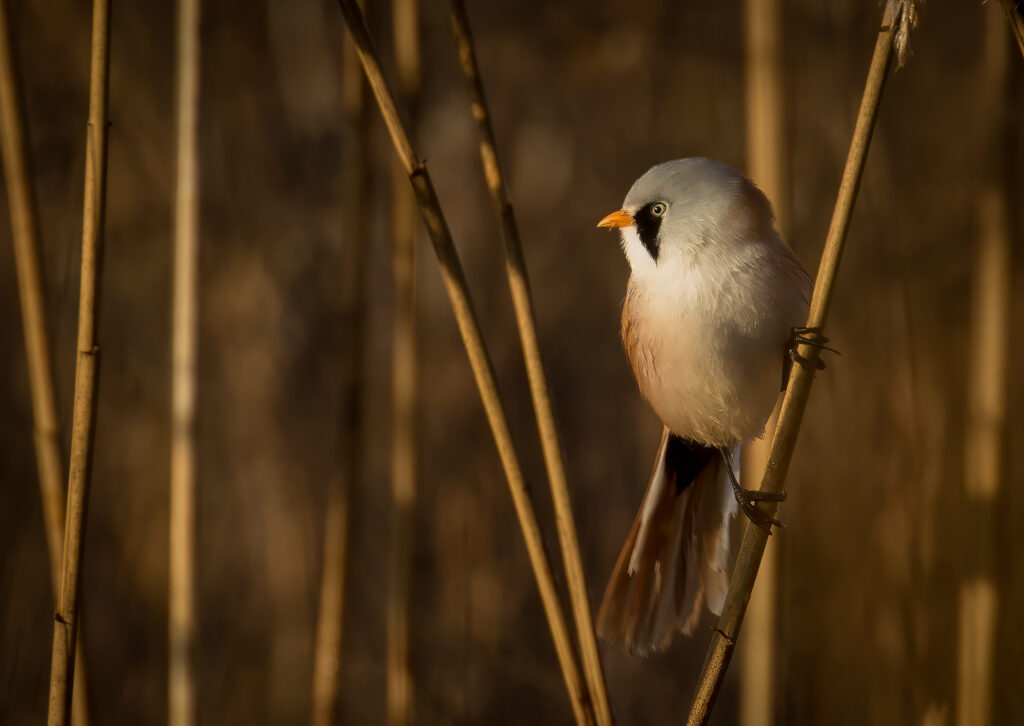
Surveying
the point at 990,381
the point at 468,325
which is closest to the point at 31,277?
the point at 468,325

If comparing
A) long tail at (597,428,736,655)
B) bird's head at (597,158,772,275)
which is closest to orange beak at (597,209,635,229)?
bird's head at (597,158,772,275)

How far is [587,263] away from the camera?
1.71 m

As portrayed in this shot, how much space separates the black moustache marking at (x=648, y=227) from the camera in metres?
0.64

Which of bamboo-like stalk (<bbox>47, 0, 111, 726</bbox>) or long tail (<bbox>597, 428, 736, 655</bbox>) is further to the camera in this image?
long tail (<bbox>597, 428, 736, 655</bbox>)

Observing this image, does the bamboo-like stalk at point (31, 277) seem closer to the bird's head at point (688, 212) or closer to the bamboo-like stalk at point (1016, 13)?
the bird's head at point (688, 212)

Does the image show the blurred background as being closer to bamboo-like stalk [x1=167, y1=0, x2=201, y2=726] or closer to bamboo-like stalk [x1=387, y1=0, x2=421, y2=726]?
bamboo-like stalk [x1=387, y1=0, x2=421, y2=726]

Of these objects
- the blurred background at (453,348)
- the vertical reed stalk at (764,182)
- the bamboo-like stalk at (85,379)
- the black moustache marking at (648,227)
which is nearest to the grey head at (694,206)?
the black moustache marking at (648,227)

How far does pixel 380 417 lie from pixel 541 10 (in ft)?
3.00

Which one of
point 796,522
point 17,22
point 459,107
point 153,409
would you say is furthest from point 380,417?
point 17,22

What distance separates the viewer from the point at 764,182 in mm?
753

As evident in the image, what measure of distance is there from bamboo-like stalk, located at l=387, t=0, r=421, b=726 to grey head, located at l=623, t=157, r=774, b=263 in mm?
413

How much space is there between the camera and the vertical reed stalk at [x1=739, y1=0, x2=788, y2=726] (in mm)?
756

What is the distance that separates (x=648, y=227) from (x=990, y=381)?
514 millimetres

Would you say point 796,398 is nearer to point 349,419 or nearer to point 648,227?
point 648,227
